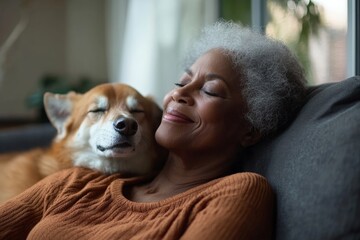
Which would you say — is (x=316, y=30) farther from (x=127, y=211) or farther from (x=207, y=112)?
(x=127, y=211)

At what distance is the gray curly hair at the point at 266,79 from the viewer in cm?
122

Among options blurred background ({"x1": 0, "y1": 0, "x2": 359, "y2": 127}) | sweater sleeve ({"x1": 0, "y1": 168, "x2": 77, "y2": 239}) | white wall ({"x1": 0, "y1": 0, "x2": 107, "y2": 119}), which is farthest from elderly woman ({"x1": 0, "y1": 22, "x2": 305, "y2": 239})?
white wall ({"x1": 0, "y1": 0, "x2": 107, "y2": 119})

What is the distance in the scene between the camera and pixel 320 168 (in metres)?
0.95

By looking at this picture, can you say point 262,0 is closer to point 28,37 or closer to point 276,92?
point 276,92

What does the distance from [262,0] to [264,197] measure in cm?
199

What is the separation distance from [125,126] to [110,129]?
49mm

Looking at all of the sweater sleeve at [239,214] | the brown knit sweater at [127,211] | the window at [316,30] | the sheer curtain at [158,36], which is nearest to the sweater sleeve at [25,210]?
the brown knit sweater at [127,211]

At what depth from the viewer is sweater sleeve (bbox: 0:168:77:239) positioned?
48.8 inches

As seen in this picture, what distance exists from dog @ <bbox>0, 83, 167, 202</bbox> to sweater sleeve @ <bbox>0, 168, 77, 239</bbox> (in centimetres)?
18

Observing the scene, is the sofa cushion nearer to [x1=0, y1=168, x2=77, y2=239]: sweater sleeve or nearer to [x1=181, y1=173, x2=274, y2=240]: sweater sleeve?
[x1=181, y1=173, x2=274, y2=240]: sweater sleeve

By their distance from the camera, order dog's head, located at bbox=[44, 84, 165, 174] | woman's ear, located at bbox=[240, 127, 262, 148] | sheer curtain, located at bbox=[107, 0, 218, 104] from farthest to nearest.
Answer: sheer curtain, located at bbox=[107, 0, 218, 104], dog's head, located at bbox=[44, 84, 165, 174], woman's ear, located at bbox=[240, 127, 262, 148]

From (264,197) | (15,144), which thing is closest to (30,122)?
(15,144)

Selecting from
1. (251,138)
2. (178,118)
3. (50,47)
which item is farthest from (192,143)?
(50,47)

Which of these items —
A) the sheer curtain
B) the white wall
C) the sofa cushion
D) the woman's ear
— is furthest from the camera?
the white wall
